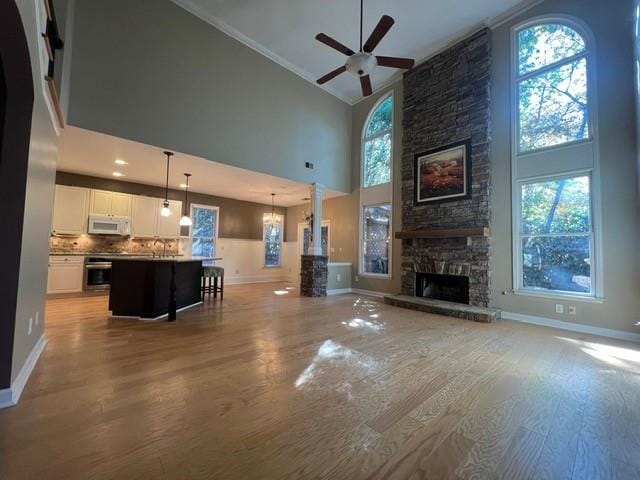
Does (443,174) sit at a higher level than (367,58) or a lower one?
lower

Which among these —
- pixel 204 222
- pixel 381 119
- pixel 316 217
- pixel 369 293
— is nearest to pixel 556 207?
pixel 369 293

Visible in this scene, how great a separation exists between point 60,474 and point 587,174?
629 cm

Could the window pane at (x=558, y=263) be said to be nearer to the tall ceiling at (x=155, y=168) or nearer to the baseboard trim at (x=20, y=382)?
the tall ceiling at (x=155, y=168)

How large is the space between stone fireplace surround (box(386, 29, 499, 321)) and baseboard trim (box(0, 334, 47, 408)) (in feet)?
17.3

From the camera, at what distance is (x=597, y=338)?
144 inches

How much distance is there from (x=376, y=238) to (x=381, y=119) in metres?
3.27

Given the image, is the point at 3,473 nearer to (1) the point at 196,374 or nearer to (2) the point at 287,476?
(1) the point at 196,374

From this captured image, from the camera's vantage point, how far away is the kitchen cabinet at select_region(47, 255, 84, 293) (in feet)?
18.2

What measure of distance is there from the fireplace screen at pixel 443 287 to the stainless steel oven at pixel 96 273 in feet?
23.0

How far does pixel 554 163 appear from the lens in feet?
14.2

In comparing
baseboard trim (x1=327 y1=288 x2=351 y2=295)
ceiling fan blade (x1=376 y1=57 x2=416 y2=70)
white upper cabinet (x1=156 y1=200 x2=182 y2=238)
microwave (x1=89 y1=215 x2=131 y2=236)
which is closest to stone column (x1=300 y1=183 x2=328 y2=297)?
baseboard trim (x1=327 y1=288 x2=351 y2=295)

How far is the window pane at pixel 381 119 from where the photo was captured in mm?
7105

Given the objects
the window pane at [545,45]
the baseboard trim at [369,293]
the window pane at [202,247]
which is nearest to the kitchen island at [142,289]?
the window pane at [202,247]

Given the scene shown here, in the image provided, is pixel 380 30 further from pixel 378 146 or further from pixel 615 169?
pixel 378 146
